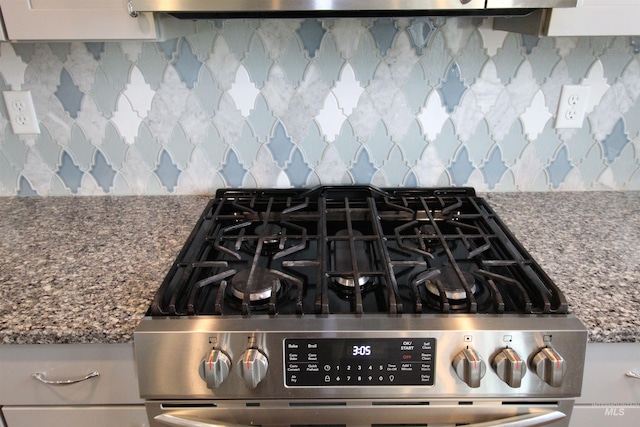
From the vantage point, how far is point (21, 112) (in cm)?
143

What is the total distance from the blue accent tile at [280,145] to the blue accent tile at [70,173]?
1.89ft

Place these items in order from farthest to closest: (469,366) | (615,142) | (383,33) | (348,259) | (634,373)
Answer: (615,142), (383,33), (348,259), (634,373), (469,366)

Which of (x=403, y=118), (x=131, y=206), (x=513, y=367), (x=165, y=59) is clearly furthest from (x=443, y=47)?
(x=131, y=206)

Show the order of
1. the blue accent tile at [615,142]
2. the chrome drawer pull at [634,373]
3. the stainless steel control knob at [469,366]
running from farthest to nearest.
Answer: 1. the blue accent tile at [615,142]
2. the chrome drawer pull at [634,373]
3. the stainless steel control knob at [469,366]

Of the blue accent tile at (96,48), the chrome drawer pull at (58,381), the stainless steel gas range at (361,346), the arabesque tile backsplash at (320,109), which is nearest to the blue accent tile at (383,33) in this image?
the arabesque tile backsplash at (320,109)

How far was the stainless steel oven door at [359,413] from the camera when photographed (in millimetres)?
934

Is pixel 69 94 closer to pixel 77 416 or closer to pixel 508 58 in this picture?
pixel 77 416

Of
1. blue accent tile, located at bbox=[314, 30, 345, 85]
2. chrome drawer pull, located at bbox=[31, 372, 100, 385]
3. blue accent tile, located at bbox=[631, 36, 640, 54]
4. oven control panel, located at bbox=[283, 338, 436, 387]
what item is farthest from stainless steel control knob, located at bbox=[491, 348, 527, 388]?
blue accent tile, located at bbox=[631, 36, 640, 54]

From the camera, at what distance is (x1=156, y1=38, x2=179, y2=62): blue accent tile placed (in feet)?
4.48

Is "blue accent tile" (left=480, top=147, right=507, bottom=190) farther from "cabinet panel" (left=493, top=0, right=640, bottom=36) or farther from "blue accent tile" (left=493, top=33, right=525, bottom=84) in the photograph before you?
"cabinet panel" (left=493, top=0, right=640, bottom=36)

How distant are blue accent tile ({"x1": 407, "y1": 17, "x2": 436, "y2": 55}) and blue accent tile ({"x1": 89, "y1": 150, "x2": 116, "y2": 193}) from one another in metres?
0.94

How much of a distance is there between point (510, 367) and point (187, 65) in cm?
109

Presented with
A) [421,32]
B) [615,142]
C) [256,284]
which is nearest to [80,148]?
[256,284]

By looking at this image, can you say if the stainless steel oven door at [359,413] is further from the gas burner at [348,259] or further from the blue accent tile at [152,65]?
the blue accent tile at [152,65]
